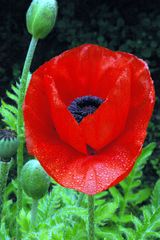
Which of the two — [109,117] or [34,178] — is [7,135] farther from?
[109,117]

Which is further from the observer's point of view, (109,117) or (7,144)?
(7,144)

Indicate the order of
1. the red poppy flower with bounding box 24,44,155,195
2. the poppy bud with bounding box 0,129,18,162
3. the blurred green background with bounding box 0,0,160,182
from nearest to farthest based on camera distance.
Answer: the red poppy flower with bounding box 24,44,155,195, the poppy bud with bounding box 0,129,18,162, the blurred green background with bounding box 0,0,160,182

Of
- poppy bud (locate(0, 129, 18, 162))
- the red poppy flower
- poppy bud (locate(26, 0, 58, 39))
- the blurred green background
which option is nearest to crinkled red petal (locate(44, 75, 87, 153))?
the red poppy flower

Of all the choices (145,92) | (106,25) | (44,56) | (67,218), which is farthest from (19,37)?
(145,92)

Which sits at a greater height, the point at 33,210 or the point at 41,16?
the point at 41,16

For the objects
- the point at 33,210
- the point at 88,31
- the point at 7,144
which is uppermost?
the point at 7,144

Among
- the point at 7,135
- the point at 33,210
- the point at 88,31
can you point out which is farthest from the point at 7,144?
the point at 88,31

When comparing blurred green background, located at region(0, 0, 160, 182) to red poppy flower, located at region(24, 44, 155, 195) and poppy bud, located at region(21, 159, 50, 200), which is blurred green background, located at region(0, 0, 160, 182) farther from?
red poppy flower, located at region(24, 44, 155, 195)
